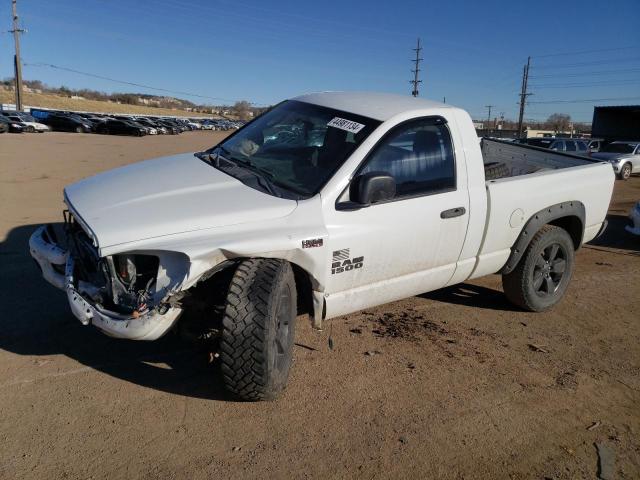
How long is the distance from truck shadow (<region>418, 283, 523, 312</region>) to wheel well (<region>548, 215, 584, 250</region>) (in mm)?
909

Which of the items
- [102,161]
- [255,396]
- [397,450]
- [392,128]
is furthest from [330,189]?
[102,161]

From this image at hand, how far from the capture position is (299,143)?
406 centimetres

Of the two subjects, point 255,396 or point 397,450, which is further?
point 255,396

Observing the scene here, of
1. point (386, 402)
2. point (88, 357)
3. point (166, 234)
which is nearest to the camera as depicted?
point (166, 234)

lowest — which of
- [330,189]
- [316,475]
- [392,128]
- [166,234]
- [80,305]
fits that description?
[316,475]

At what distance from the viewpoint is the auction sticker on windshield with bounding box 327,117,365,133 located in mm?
3736

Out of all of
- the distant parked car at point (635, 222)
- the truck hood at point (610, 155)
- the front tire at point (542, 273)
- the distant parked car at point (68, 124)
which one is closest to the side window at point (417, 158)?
the front tire at point (542, 273)

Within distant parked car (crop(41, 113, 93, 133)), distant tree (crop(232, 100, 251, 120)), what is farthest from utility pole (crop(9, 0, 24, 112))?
distant tree (crop(232, 100, 251, 120))

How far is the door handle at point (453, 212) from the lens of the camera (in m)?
3.86

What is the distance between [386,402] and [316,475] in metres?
0.83

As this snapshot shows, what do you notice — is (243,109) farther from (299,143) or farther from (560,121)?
(299,143)

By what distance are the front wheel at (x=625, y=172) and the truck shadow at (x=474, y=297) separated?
16297mm

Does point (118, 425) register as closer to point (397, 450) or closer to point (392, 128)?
point (397, 450)

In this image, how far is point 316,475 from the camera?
2.67m
